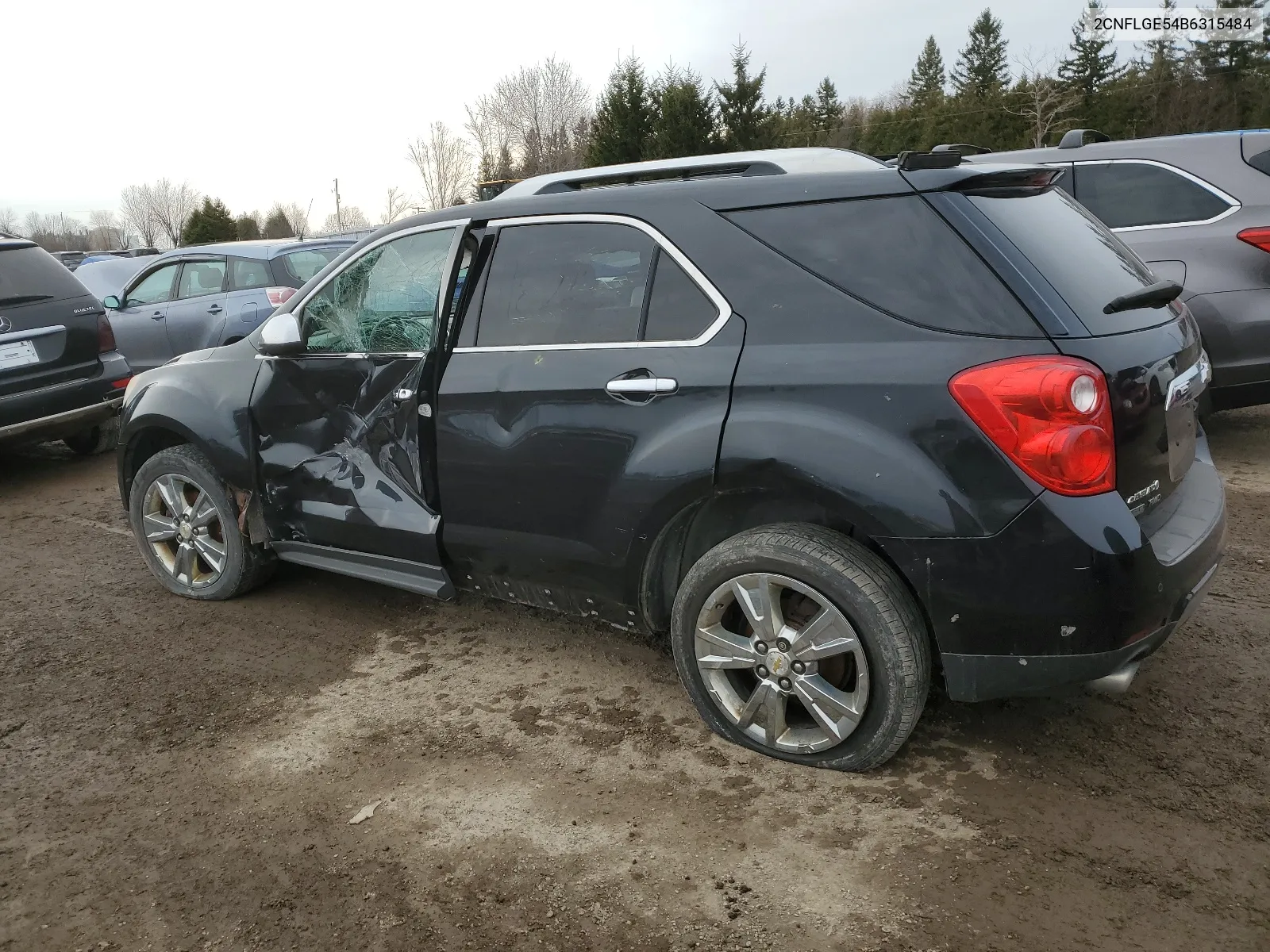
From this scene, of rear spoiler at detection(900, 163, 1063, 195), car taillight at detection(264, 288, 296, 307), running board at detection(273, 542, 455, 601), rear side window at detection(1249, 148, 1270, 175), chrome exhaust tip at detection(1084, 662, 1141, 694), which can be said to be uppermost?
rear side window at detection(1249, 148, 1270, 175)

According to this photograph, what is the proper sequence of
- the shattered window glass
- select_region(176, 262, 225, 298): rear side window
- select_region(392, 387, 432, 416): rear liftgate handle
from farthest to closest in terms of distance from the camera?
select_region(176, 262, 225, 298): rear side window < the shattered window glass < select_region(392, 387, 432, 416): rear liftgate handle

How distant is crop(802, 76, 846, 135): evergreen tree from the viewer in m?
56.7

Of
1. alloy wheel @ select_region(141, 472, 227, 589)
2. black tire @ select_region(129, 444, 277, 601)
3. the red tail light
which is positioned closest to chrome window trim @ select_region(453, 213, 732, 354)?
black tire @ select_region(129, 444, 277, 601)

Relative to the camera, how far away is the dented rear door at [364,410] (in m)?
3.82

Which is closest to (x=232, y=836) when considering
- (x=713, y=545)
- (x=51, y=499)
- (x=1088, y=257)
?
(x=713, y=545)

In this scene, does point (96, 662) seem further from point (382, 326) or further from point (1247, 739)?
point (1247, 739)

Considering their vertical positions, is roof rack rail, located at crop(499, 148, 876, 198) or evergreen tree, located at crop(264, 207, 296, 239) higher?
evergreen tree, located at crop(264, 207, 296, 239)

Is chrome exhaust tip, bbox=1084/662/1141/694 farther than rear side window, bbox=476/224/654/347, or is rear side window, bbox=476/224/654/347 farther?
rear side window, bbox=476/224/654/347

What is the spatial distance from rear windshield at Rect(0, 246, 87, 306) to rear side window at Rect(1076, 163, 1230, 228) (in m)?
7.14

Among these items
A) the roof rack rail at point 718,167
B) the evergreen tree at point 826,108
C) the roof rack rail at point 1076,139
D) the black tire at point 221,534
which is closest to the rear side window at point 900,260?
the roof rack rail at point 718,167

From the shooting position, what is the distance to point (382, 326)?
13.2ft

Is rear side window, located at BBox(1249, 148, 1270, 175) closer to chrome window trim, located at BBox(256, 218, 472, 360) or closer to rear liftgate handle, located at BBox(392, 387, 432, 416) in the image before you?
chrome window trim, located at BBox(256, 218, 472, 360)

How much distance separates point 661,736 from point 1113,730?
143 centimetres

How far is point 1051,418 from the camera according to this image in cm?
254
